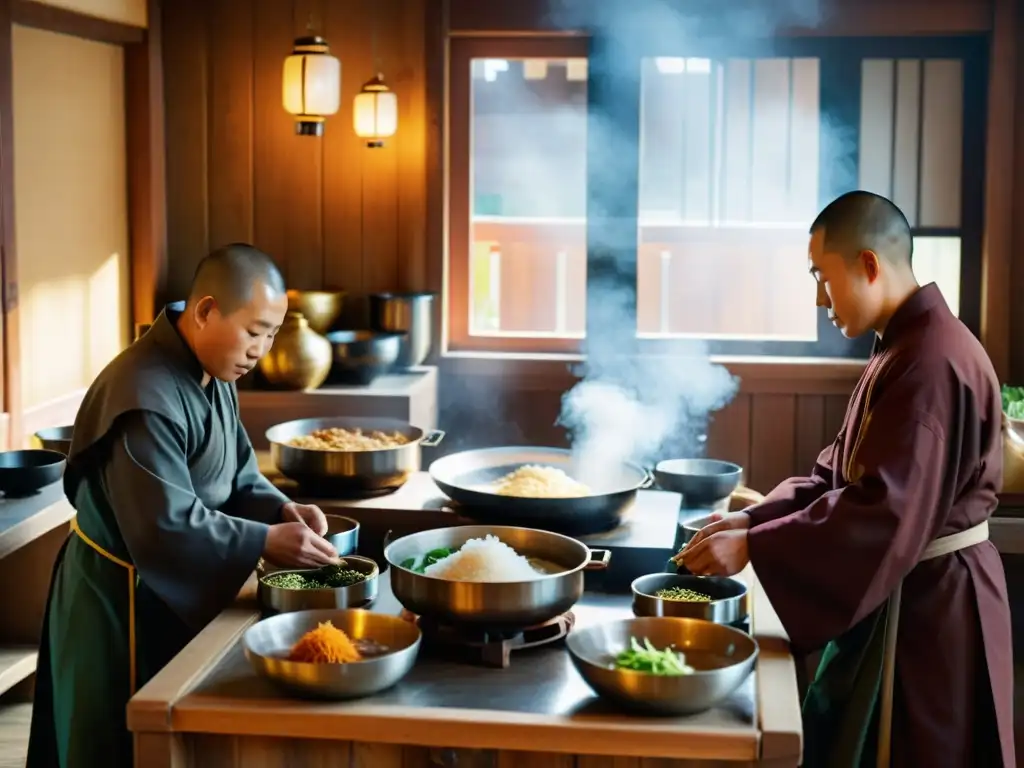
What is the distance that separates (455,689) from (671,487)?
175 centimetres

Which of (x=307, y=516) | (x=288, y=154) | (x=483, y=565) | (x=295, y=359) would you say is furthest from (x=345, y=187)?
(x=483, y=565)

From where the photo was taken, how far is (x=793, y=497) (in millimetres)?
3207

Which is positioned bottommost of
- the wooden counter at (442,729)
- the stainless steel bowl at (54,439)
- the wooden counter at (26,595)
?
the wooden counter at (26,595)

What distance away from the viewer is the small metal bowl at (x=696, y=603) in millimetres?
2711

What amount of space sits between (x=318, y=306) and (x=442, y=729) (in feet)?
11.4

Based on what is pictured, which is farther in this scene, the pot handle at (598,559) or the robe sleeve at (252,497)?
the robe sleeve at (252,497)

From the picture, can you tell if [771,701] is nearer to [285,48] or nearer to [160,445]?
[160,445]

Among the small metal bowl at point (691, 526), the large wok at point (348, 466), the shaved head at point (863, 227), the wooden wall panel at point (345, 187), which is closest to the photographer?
the shaved head at point (863, 227)

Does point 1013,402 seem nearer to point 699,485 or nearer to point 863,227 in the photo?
point 699,485

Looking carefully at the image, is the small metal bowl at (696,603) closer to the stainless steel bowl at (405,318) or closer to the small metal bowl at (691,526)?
the small metal bowl at (691,526)

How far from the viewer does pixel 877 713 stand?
2893mm

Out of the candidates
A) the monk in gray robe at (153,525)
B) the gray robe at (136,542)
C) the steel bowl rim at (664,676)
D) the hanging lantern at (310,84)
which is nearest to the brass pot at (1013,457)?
the steel bowl rim at (664,676)

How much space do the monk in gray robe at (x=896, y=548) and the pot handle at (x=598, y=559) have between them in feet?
0.57

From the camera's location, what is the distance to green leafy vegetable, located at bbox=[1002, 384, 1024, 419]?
15.7ft
